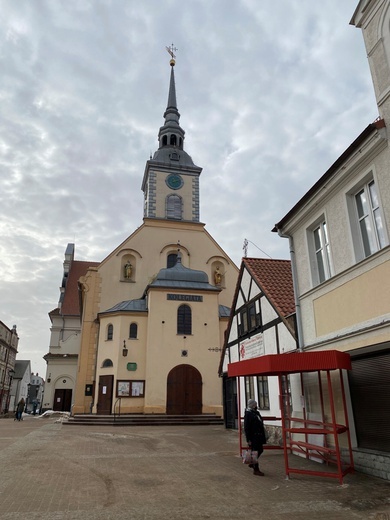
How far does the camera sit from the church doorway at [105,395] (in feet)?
82.3

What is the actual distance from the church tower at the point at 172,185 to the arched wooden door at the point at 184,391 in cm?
1487

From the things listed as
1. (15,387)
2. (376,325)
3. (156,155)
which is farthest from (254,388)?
(15,387)

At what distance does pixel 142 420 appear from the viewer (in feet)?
74.6

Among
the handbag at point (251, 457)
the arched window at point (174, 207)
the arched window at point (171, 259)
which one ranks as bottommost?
the handbag at point (251, 457)

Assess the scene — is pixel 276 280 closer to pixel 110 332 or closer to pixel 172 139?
pixel 110 332

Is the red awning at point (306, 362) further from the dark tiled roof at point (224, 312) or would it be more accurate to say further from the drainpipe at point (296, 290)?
the dark tiled roof at point (224, 312)

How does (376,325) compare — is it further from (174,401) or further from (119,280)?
(119,280)

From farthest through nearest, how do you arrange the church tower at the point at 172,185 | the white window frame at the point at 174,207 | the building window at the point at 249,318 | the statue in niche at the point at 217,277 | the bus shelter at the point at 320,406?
the church tower at the point at 172,185, the white window frame at the point at 174,207, the statue in niche at the point at 217,277, the building window at the point at 249,318, the bus shelter at the point at 320,406

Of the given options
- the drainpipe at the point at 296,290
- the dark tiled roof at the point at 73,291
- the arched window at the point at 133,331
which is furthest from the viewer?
the dark tiled roof at the point at 73,291

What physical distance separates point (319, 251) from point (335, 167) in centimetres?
246

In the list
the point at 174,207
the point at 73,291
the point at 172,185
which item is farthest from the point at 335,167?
the point at 73,291

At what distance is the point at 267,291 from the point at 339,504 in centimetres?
770

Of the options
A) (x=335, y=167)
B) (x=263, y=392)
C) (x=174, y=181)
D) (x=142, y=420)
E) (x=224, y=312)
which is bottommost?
(x=142, y=420)

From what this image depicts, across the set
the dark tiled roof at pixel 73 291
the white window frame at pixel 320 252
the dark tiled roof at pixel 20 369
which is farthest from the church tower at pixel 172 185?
the dark tiled roof at pixel 20 369
